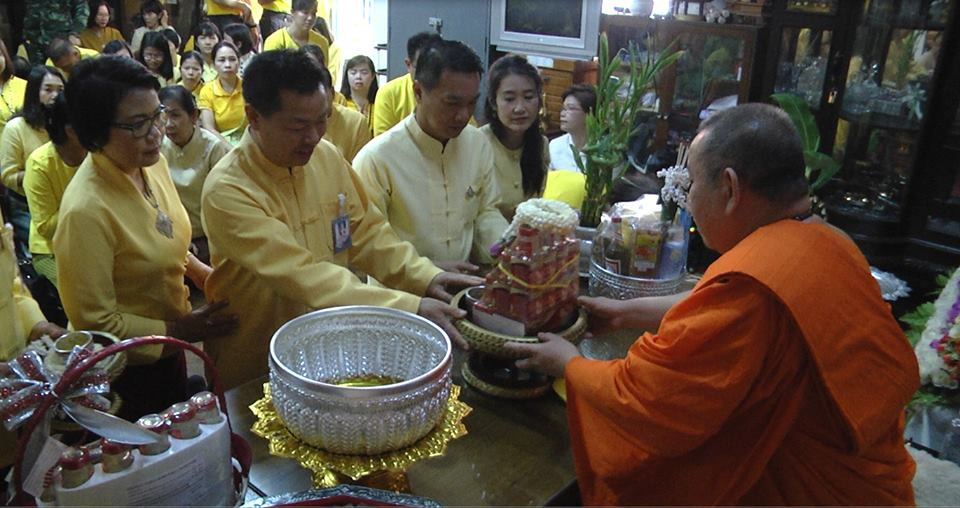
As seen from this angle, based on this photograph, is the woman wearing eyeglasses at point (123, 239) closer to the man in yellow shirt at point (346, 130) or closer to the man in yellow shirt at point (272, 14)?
the man in yellow shirt at point (346, 130)

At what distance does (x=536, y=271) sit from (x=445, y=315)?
23cm

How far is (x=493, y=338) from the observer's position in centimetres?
139

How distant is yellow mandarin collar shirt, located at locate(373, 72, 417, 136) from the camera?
3.91 m

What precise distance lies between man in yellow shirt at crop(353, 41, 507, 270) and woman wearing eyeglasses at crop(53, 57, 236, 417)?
2.00ft

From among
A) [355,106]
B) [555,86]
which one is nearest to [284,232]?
[355,106]

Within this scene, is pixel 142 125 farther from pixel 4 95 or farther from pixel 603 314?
pixel 4 95

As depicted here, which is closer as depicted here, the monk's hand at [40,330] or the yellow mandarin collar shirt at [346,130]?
the monk's hand at [40,330]

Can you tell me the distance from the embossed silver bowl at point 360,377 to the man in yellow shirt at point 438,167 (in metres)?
0.78

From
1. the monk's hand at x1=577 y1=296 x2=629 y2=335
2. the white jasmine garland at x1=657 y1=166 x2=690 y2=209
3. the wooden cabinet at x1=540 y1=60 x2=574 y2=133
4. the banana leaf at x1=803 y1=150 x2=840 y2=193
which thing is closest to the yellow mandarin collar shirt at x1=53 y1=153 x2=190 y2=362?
the monk's hand at x1=577 y1=296 x2=629 y2=335

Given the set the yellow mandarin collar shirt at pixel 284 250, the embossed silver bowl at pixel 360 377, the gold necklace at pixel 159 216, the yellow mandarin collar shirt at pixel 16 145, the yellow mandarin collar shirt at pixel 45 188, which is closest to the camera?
the embossed silver bowl at pixel 360 377

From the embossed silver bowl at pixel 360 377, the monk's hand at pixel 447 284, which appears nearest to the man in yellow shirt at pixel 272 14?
the monk's hand at pixel 447 284

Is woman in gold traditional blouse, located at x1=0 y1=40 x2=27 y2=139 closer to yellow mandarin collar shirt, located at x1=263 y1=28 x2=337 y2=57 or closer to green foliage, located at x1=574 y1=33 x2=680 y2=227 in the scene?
yellow mandarin collar shirt, located at x1=263 y1=28 x2=337 y2=57

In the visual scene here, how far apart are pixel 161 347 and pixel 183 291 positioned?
0.21 m

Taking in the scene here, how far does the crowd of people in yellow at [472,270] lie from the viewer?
3.91ft
